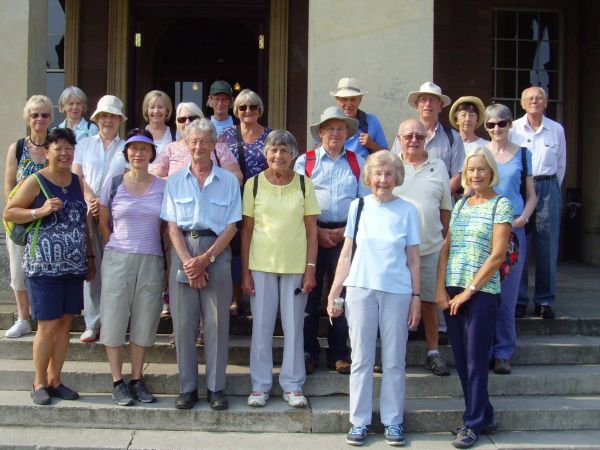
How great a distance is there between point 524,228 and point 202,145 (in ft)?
8.72

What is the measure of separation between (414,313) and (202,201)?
156 cm

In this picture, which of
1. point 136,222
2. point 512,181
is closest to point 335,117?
point 512,181

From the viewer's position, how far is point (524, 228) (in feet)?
18.4

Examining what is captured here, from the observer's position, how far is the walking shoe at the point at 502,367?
5.21 m

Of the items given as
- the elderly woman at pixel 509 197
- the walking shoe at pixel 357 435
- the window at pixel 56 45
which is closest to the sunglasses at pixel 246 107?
the elderly woman at pixel 509 197

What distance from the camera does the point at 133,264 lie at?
4.74m

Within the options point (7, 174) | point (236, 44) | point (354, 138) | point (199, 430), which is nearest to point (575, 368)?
point (354, 138)

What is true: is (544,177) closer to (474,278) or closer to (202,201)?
(474,278)

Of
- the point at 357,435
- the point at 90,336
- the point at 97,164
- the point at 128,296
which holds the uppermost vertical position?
the point at 97,164

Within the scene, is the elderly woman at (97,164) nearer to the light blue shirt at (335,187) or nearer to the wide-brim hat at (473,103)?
the light blue shirt at (335,187)

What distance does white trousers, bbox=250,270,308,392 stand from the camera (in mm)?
4754

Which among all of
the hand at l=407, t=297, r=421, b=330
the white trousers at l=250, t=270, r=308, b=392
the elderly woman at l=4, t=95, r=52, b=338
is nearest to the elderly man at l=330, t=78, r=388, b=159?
the white trousers at l=250, t=270, r=308, b=392

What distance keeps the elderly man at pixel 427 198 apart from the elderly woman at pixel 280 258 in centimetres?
73

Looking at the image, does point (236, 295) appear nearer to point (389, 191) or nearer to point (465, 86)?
point (389, 191)
